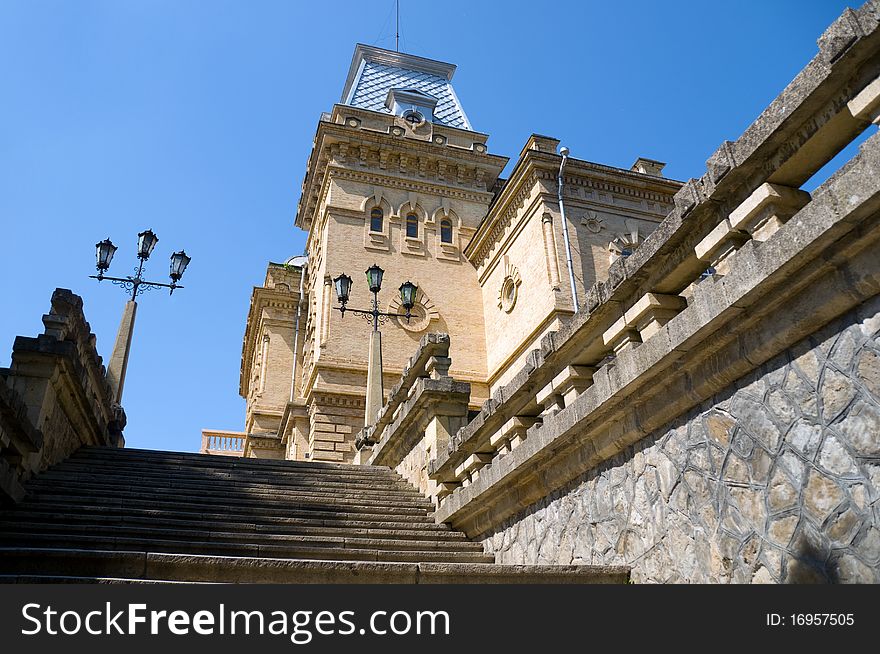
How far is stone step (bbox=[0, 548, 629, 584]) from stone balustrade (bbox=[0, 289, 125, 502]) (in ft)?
7.13

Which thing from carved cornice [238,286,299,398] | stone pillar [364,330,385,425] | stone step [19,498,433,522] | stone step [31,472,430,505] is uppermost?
carved cornice [238,286,299,398]

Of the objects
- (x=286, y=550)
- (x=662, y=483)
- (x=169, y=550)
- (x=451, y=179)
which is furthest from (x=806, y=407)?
(x=451, y=179)

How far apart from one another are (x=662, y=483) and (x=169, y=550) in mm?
4350

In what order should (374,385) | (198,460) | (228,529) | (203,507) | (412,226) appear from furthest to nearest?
(412,226), (374,385), (198,460), (203,507), (228,529)

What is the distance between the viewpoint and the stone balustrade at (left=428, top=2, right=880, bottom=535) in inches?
132

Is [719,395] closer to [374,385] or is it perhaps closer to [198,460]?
[198,460]

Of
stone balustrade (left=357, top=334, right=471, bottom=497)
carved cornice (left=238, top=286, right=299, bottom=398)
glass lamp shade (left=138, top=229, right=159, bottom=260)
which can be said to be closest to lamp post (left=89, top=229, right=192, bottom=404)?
glass lamp shade (left=138, top=229, right=159, bottom=260)

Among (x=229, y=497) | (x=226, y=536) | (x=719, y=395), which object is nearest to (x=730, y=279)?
(x=719, y=395)

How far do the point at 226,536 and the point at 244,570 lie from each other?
2.06 m

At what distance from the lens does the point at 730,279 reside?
3.89 m

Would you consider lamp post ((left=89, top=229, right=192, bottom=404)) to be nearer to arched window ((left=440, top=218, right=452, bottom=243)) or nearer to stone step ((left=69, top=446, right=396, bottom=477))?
stone step ((left=69, top=446, right=396, bottom=477))

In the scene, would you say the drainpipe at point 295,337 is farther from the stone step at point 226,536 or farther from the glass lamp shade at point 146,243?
the stone step at point 226,536

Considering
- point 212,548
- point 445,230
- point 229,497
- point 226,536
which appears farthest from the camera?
point 445,230

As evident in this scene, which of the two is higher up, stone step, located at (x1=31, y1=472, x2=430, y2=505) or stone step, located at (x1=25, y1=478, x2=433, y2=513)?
stone step, located at (x1=31, y1=472, x2=430, y2=505)
